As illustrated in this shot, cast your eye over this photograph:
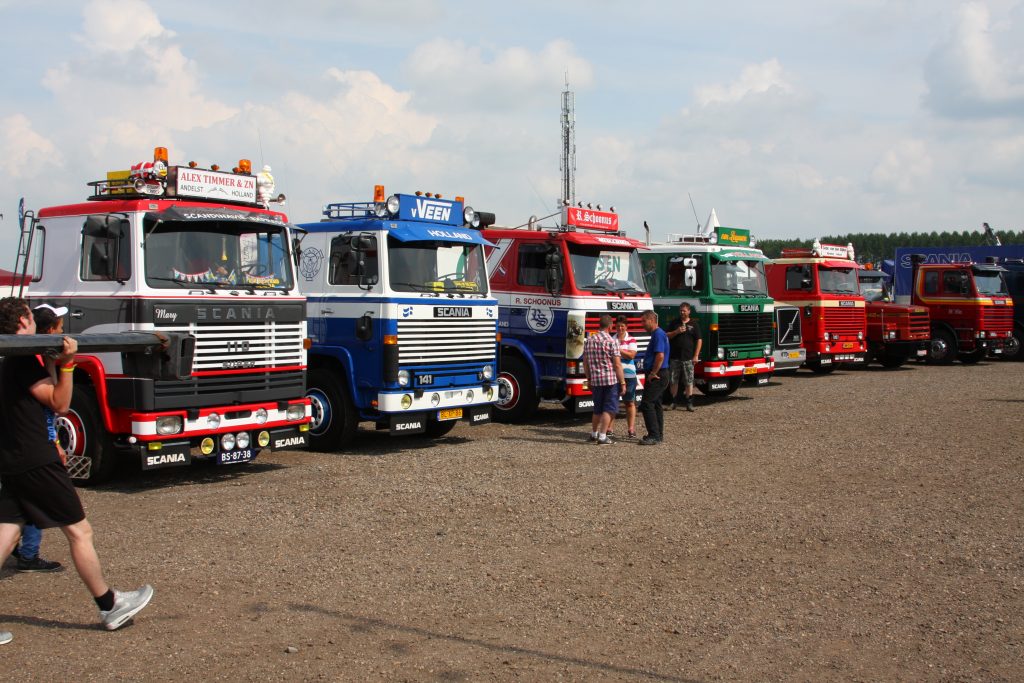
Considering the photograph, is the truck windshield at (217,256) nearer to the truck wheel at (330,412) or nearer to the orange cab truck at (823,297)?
the truck wheel at (330,412)

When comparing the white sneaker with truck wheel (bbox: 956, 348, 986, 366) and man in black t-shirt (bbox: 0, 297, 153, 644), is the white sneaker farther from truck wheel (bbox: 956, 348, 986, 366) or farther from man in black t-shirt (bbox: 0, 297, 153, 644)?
truck wheel (bbox: 956, 348, 986, 366)

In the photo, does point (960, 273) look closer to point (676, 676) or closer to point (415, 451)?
point (415, 451)

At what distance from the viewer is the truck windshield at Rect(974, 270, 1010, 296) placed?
1077 inches

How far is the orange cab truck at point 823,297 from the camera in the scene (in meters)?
22.8

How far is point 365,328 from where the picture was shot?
1231 centimetres

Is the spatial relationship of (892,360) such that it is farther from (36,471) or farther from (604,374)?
(36,471)

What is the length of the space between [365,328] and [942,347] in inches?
806

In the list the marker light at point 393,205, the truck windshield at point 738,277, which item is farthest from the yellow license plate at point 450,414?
the truck windshield at point 738,277

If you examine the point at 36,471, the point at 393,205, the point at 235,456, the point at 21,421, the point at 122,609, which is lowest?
the point at 122,609

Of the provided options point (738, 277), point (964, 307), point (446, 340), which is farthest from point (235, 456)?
point (964, 307)

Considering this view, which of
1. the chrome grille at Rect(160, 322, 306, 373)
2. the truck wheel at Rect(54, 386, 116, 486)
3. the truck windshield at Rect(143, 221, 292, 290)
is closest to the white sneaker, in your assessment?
the chrome grille at Rect(160, 322, 306, 373)

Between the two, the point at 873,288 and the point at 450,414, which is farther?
the point at 873,288

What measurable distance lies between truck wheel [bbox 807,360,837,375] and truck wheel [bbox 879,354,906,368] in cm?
184

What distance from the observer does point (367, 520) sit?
8.79 meters
